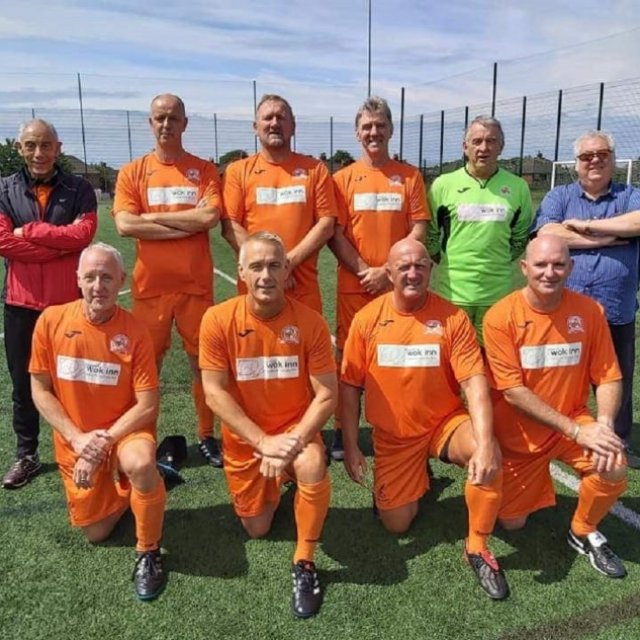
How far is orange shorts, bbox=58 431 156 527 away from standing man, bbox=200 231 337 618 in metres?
0.48

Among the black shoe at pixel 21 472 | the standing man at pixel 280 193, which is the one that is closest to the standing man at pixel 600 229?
the standing man at pixel 280 193

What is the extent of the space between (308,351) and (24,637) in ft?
5.78

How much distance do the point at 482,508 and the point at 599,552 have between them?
2.19 ft

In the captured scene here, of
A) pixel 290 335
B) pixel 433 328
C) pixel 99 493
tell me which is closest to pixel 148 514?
pixel 99 493

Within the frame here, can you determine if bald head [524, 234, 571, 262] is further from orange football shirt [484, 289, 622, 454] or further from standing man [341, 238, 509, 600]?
standing man [341, 238, 509, 600]

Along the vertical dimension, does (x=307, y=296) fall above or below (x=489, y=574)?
above

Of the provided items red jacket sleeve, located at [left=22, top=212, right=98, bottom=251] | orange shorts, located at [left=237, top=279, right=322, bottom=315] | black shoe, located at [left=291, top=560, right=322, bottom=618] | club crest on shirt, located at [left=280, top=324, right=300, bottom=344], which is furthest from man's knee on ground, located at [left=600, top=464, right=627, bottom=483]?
red jacket sleeve, located at [left=22, top=212, right=98, bottom=251]

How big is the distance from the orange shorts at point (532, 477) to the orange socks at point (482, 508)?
1.05ft

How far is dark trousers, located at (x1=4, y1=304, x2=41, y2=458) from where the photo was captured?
13.2 ft

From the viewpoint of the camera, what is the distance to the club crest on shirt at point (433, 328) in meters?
3.40

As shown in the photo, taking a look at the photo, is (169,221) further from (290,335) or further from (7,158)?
(7,158)

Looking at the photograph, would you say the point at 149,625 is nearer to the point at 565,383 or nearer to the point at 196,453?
the point at 196,453

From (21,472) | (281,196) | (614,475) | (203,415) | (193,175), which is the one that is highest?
(193,175)

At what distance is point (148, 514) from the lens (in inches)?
121
